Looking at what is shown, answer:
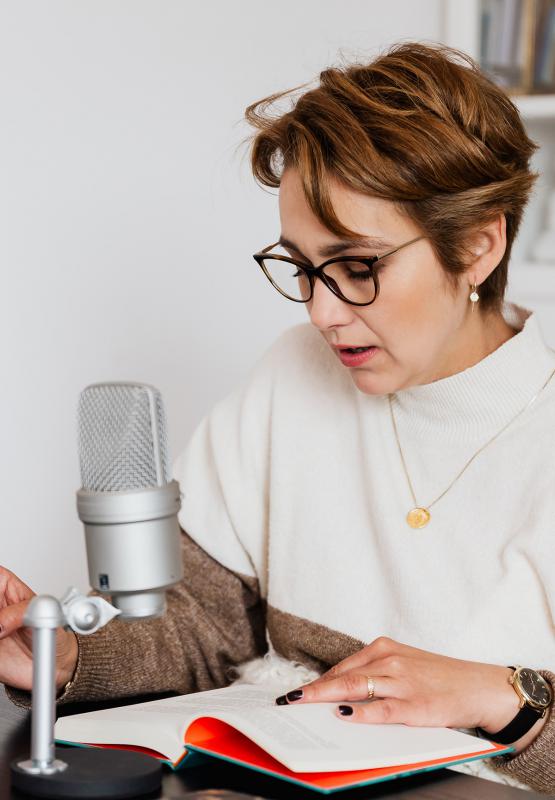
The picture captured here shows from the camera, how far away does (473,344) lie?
1.54 m

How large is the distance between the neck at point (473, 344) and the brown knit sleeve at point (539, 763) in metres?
0.52

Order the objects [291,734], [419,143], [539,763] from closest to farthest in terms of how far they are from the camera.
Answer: [291,734] → [539,763] → [419,143]

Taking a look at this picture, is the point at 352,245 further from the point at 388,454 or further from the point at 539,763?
the point at 539,763

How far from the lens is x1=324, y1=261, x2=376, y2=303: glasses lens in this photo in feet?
4.56

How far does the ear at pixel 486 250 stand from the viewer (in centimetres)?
148

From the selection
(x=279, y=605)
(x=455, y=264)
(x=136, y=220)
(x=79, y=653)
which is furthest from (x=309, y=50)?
(x=79, y=653)

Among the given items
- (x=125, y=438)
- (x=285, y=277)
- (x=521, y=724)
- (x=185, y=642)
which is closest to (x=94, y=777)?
(x=125, y=438)

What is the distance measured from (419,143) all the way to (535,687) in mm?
677

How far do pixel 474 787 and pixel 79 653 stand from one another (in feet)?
1.86

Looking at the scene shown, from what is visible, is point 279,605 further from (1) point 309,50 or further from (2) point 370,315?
(1) point 309,50

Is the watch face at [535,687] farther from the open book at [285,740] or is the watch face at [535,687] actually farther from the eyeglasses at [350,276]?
the eyeglasses at [350,276]

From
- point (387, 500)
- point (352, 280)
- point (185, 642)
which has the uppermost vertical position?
point (352, 280)

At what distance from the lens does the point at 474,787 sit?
0.97 meters

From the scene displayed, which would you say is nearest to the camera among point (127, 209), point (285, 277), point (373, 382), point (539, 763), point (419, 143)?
point (539, 763)
